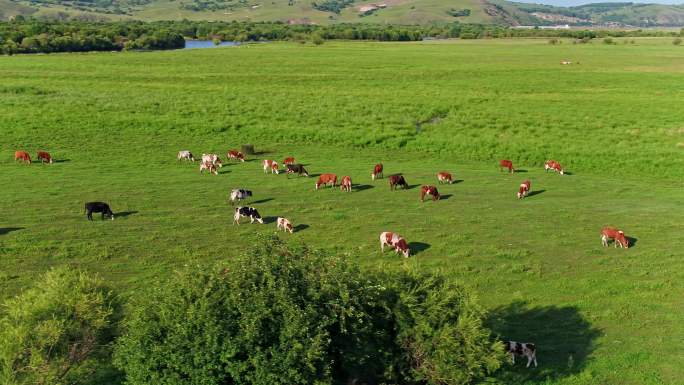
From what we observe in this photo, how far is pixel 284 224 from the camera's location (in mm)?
27125

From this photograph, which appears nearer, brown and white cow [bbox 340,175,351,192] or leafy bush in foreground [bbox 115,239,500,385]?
leafy bush in foreground [bbox 115,239,500,385]

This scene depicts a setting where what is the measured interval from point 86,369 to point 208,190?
1954 cm

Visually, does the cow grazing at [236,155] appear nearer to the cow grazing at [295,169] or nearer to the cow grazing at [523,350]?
the cow grazing at [295,169]

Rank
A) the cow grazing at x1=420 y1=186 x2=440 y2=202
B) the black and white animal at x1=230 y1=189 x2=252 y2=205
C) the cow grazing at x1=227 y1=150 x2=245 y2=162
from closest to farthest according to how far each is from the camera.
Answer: the black and white animal at x1=230 y1=189 x2=252 y2=205
the cow grazing at x1=420 y1=186 x2=440 y2=202
the cow grazing at x1=227 y1=150 x2=245 y2=162

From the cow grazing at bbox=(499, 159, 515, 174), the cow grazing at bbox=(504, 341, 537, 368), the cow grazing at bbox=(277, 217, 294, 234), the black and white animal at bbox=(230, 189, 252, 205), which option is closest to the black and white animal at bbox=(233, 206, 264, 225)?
the cow grazing at bbox=(277, 217, 294, 234)

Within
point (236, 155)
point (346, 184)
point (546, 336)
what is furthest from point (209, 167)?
point (546, 336)

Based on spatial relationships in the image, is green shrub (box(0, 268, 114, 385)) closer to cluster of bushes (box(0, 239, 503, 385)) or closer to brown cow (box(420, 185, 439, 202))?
cluster of bushes (box(0, 239, 503, 385))

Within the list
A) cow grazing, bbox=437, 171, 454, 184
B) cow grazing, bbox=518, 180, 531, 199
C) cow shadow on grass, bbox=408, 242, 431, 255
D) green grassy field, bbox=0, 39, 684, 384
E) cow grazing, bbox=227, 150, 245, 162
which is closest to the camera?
green grassy field, bbox=0, 39, 684, 384

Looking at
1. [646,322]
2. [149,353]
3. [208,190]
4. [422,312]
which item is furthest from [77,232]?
[646,322]

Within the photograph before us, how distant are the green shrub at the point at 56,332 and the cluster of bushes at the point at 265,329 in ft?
0.10

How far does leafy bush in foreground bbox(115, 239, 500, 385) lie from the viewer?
12555 millimetres

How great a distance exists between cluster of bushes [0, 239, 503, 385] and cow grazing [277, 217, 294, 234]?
11950 mm

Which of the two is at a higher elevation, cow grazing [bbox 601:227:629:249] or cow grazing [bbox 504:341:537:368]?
cow grazing [bbox 601:227:629:249]

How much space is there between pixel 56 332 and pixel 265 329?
5.41 m
